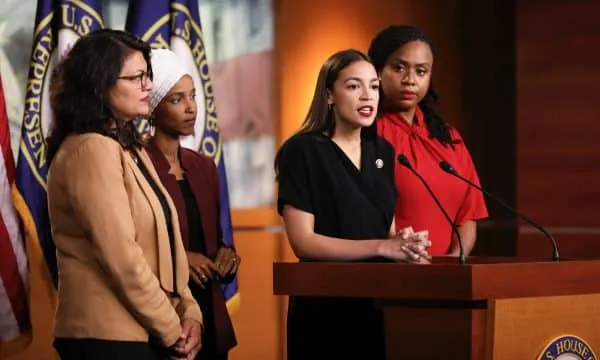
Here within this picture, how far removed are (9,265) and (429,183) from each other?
5.35 ft

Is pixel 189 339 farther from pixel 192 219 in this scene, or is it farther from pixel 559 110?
pixel 559 110

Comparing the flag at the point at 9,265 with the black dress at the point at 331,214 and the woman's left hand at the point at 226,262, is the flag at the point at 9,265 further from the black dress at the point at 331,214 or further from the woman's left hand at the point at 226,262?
the black dress at the point at 331,214

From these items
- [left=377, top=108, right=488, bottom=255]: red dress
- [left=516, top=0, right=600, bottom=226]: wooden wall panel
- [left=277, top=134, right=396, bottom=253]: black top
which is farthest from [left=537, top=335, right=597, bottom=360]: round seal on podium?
[left=516, top=0, right=600, bottom=226]: wooden wall panel

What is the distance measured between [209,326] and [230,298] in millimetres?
1286

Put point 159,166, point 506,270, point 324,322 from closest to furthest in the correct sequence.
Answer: point 506,270, point 324,322, point 159,166

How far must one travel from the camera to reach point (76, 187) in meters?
2.71

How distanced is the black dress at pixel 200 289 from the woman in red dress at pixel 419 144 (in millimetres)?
627

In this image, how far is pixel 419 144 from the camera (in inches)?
150

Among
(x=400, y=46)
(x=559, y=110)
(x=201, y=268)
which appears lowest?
(x=201, y=268)

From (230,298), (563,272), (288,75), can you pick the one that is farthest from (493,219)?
Answer: (563,272)

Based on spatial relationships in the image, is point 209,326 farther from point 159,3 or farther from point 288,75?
point 288,75

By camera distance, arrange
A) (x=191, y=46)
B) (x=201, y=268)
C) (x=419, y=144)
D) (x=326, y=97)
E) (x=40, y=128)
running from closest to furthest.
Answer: (x=326, y=97), (x=201, y=268), (x=419, y=144), (x=40, y=128), (x=191, y=46)

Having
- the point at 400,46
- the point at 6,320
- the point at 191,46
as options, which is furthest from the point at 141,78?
the point at 191,46

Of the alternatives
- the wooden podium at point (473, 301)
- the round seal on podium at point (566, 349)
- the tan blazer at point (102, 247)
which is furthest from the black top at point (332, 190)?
the round seal on podium at point (566, 349)
